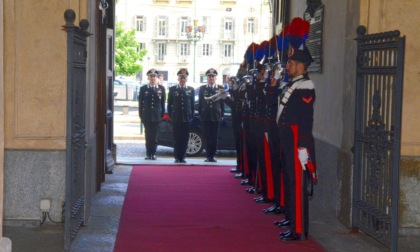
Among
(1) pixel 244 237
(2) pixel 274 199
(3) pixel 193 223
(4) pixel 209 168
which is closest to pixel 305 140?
(1) pixel 244 237

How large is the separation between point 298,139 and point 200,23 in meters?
58.2

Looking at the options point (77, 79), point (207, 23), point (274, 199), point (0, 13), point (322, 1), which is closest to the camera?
point (0, 13)

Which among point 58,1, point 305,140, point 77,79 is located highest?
point 58,1

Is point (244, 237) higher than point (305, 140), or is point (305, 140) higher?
point (305, 140)

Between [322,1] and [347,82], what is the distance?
2.31 metres

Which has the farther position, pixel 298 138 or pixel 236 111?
pixel 236 111

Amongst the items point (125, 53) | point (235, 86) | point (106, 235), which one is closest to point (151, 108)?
point (235, 86)

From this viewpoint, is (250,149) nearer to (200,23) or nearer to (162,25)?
(200,23)

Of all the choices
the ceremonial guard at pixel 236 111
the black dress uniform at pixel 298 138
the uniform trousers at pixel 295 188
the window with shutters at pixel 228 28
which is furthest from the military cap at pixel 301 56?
the window with shutters at pixel 228 28

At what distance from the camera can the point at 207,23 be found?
6675 centimetres

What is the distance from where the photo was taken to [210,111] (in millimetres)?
16781

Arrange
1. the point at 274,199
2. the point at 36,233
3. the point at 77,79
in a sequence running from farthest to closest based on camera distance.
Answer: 1. the point at 274,199
2. the point at 36,233
3. the point at 77,79

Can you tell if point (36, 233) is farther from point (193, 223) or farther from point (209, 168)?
point (209, 168)

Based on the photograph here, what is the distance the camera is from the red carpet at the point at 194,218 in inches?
321
